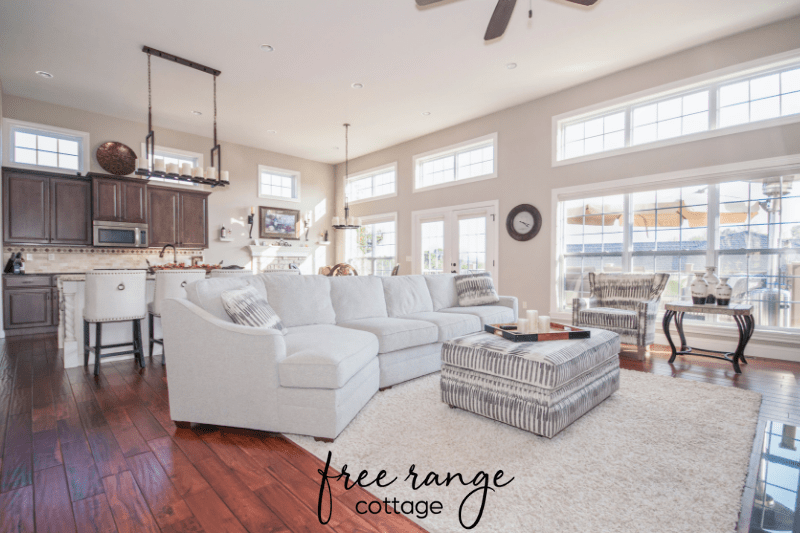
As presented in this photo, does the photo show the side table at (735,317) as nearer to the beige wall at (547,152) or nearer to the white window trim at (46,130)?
the beige wall at (547,152)

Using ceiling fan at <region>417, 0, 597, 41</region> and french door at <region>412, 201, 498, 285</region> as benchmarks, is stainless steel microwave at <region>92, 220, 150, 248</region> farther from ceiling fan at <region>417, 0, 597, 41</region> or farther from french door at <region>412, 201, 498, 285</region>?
ceiling fan at <region>417, 0, 597, 41</region>

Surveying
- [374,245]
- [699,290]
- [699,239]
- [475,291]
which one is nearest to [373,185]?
[374,245]

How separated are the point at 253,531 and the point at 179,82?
5678mm

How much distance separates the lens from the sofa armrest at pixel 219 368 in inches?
81.0

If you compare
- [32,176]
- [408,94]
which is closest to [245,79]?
[408,94]

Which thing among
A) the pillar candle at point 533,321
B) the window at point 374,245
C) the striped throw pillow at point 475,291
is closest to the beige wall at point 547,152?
the window at point 374,245

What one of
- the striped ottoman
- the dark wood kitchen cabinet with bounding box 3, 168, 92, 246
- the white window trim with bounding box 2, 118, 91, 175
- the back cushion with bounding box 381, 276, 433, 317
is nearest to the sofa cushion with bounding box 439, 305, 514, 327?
the back cushion with bounding box 381, 276, 433, 317

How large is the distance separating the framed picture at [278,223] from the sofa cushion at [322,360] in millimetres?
6086

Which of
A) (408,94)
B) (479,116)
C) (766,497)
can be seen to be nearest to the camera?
(766,497)

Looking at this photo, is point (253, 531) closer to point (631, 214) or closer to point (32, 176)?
point (631, 214)

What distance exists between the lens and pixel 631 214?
16.1 feet

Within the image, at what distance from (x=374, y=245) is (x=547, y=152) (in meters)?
4.20

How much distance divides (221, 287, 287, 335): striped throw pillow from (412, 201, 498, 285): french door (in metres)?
3.97

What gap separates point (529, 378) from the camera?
6.73ft
